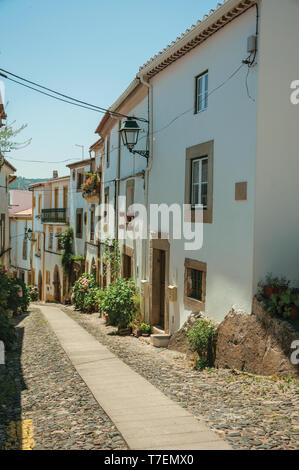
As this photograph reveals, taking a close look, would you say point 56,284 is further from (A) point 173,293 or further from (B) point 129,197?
(A) point 173,293

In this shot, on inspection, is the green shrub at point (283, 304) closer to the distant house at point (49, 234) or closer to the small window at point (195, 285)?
the small window at point (195, 285)

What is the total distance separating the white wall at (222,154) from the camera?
801cm

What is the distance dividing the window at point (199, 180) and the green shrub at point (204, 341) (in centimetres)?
209

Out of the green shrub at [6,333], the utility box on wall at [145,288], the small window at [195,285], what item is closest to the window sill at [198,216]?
the small window at [195,285]

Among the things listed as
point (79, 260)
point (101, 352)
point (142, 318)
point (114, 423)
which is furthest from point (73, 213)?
point (114, 423)

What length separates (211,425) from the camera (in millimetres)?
5281

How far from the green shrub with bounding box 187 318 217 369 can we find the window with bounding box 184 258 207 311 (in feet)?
2.16

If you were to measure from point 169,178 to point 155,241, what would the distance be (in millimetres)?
1832

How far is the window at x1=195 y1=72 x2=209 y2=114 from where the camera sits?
968 cm

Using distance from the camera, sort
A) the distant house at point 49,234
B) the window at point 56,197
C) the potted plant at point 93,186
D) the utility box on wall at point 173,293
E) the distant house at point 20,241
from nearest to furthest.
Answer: the utility box on wall at point 173,293 → the potted plant at point 93,186 → the distant house at point 49,234 → the window at point 56,197 → the distant house at point 20,241

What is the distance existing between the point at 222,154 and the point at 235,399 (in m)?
4.58

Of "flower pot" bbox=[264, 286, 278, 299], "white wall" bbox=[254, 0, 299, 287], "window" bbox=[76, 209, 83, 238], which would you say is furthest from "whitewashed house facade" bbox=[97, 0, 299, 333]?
"window" bbox=[76, 209, 83, 238]

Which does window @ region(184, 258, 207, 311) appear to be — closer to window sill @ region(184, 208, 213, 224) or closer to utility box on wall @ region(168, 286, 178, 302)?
utility box on wall @ region(168, 286, 178, 302)

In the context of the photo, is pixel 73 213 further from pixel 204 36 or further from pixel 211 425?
pixel 211 425
